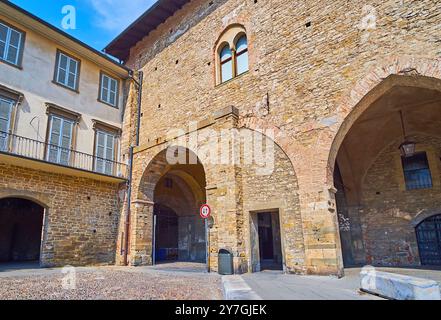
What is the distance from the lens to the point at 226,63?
1036cm

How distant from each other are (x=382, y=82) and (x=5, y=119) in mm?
11029

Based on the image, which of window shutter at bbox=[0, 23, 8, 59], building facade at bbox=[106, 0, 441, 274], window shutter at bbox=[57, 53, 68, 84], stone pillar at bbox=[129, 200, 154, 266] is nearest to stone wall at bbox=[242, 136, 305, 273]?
building facade at bbox=[106, 0, 441, 274]

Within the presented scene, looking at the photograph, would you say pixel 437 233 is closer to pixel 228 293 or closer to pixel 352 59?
pixel 352 59

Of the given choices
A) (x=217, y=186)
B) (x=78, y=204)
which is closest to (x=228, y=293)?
(x=217, y=186)

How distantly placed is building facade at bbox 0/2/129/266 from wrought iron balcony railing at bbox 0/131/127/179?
0.03 m

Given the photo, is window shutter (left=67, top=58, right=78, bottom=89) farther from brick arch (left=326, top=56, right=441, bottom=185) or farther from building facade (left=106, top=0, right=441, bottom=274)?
brick arch (left=326, top=56, right=441, bottom=185)

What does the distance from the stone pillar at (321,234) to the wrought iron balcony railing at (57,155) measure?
7.87m

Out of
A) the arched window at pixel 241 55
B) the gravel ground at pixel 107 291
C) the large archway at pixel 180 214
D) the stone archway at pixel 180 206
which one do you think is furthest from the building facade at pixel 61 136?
the arched window at pixel 241 55

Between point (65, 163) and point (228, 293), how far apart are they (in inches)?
356

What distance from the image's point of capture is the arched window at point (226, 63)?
10133 millimetres

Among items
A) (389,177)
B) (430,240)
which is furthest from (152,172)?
(430,240)

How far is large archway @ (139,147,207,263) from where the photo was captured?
14164 millimetres

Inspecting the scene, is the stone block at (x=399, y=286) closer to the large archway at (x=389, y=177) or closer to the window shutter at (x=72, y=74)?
the large archway at (x=389, y=177)

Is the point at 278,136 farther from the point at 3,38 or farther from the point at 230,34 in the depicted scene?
the point at 3,38
